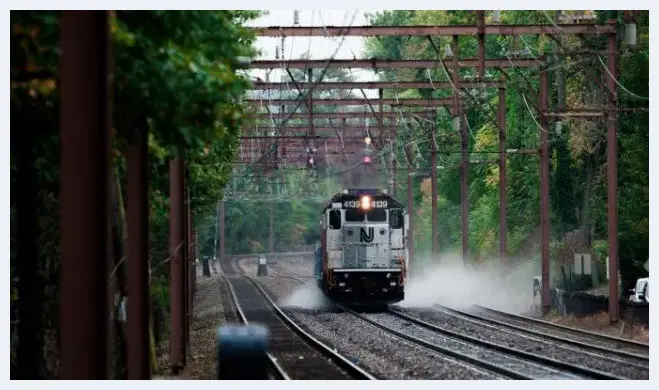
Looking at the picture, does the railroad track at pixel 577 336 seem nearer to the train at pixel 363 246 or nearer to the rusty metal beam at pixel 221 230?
the train at pixel 363 246

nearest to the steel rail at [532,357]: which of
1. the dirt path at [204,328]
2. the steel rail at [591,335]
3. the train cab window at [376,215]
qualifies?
the steel rail at [591,335]

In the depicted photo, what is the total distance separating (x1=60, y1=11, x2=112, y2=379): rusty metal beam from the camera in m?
11.4

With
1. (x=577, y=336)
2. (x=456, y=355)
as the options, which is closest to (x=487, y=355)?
→ (x=456, y=355)

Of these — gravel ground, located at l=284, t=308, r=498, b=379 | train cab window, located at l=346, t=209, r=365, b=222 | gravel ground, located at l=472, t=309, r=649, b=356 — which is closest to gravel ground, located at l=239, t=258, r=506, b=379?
gravel ground, located at l=284, t=308, r=498, b=379

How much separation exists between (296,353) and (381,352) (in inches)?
76.5

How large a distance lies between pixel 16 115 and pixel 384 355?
1195 cm

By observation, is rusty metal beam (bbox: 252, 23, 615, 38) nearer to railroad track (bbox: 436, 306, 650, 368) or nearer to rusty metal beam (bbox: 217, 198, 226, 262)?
railroad track (bbox: 436, 306, 650, 368)

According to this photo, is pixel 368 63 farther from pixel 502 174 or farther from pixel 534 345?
pixel 534 345

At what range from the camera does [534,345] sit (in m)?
27.3

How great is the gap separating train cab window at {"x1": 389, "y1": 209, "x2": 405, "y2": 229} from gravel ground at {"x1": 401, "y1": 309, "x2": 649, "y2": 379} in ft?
10.1

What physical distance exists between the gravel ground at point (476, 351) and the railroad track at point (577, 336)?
2.28m

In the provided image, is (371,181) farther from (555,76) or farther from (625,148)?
(625,148)

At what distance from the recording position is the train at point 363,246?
38.8m

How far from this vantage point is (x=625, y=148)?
43.8 m
